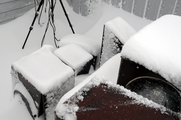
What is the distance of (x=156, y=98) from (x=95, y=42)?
4.06ft

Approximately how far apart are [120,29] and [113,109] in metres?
1.24

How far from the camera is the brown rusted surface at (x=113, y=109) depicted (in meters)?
0.58

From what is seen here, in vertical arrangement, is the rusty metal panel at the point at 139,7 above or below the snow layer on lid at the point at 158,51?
below

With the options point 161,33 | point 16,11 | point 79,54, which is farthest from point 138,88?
point 16,11

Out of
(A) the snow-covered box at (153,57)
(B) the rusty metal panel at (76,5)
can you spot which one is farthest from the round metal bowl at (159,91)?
(B) the rusty metal panel at (76,5)

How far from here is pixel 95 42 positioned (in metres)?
1.95

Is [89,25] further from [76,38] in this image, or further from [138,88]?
[138,88]

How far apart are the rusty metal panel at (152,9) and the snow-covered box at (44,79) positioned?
190 centimetres

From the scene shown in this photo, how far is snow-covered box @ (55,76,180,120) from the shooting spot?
1.90 ft

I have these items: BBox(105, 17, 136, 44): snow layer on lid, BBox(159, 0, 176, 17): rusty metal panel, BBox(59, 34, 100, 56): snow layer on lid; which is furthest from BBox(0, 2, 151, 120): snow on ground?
BBox(105, 17, 136, 44): snow layer on lid

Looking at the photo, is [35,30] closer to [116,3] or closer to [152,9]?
[116,3]

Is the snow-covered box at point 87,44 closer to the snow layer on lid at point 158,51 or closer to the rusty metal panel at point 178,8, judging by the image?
the snow layer on lid at point 158,51

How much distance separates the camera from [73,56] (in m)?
1.57

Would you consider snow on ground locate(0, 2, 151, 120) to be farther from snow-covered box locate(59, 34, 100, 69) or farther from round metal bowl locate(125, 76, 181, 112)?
round metal bowl locate(125, 76, 181, 112)
